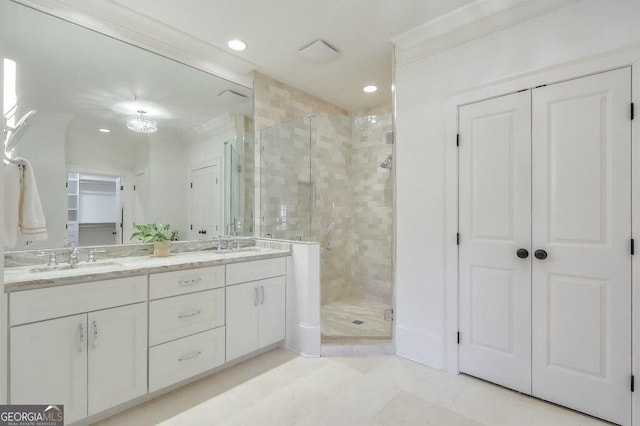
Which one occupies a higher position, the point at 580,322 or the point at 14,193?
the point at 14,193

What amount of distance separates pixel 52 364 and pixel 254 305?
1.22 meters

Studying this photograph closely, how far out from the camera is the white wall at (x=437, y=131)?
6.11 feet

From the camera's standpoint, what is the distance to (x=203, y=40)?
2523 millimetres

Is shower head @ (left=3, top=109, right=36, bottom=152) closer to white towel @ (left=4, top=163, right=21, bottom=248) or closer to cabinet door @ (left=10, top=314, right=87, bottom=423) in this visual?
white towel @ (left=4, top=163, right=21, bottom=248)

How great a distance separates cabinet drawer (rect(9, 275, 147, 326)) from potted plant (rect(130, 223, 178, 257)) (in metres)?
0.53

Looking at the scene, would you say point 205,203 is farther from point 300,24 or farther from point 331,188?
point 300,24

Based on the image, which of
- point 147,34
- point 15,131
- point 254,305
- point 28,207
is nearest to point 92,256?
point 28,207

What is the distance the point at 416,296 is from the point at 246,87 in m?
2.54

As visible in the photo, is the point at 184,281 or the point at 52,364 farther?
the point at 184,281

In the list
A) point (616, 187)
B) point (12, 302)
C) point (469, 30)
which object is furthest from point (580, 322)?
point (12, 302)

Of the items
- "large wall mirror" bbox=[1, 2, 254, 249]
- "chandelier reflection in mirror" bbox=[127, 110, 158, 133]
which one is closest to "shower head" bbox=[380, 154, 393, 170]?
"large wall mirror" bbox=[1, 2, 254, 249]

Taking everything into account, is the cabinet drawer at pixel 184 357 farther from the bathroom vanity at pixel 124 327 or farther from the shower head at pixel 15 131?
the shower head at pixel 15 131

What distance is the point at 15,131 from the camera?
1834mm

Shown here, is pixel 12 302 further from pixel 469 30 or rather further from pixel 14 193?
pixel 469 30
